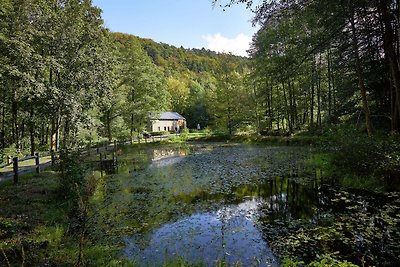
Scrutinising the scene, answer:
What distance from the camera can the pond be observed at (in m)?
5.89

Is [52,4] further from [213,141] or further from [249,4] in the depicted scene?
[213,141]

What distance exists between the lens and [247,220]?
7988mm

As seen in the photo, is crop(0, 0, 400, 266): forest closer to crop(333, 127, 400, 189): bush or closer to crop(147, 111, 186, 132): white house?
crop(333, 127, 400, 189): bush

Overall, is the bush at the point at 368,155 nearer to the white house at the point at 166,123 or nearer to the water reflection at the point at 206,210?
the water reflection at the point at 206,210

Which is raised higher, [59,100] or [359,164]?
[59,100]

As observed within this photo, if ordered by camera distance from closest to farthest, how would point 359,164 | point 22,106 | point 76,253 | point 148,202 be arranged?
point 76,253 < point 148,202 < point 359,164 < point 22,106

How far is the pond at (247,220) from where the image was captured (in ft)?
19.3

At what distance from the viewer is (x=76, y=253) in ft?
19.3

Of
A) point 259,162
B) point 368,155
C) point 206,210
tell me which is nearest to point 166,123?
point 259,162

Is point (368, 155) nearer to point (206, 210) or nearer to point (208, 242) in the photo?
point (206, 210)

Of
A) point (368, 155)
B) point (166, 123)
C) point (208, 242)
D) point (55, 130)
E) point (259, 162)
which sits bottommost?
point (208, 242)

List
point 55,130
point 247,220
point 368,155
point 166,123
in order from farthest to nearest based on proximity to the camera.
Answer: point 166,123 < point 55,130 < point 368,155 < point 247,220

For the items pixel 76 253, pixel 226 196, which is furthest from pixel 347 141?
pixel 76 253

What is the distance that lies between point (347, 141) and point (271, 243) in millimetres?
6887
